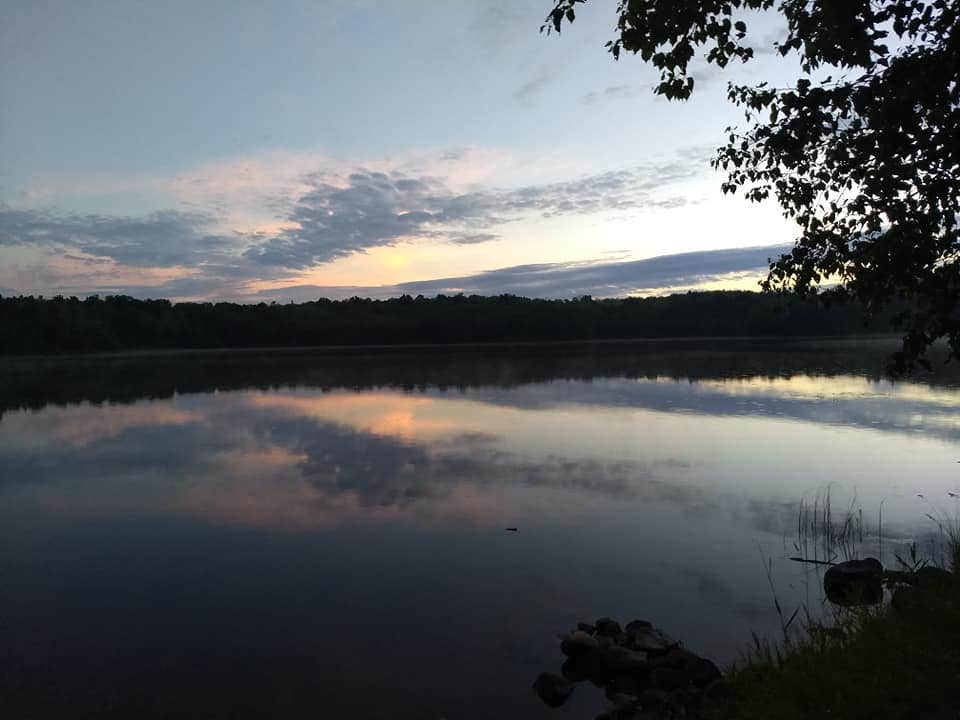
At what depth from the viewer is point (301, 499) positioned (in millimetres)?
14391

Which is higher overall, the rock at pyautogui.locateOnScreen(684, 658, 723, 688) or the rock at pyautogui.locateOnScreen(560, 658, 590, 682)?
the rock at pyautogui.locateOnScreen(684, 658, 723, 688)

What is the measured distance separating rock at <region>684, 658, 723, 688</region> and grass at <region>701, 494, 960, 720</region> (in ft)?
1.00

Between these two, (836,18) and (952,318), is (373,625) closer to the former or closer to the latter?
(952,318)

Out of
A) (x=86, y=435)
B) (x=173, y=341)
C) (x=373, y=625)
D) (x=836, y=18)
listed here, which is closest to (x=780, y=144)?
(x=836, y=18)

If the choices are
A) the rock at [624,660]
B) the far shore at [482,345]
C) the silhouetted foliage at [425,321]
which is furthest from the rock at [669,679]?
the silhouetted foliage at [425,321]

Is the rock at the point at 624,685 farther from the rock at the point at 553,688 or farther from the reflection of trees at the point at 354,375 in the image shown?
the reflection of trees at the point at 354,375

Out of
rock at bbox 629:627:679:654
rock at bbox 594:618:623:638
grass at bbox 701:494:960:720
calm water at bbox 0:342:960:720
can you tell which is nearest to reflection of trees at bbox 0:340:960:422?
calm water at bbox 0:342:960:720

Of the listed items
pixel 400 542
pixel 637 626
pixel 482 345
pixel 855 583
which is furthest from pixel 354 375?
pixel 482 345

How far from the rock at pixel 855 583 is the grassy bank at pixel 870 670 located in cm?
118

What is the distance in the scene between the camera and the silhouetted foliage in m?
105

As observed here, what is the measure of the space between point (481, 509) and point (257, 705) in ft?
23.0

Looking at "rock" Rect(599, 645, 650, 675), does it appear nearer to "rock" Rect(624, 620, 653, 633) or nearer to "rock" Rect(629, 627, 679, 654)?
"rock" Rect(629, 627, 679, 654)

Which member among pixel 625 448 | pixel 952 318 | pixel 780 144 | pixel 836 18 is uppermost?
pixel 836 18

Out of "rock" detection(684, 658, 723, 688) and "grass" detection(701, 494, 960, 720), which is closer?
"grass" detection(701, 494, 960, 720)
